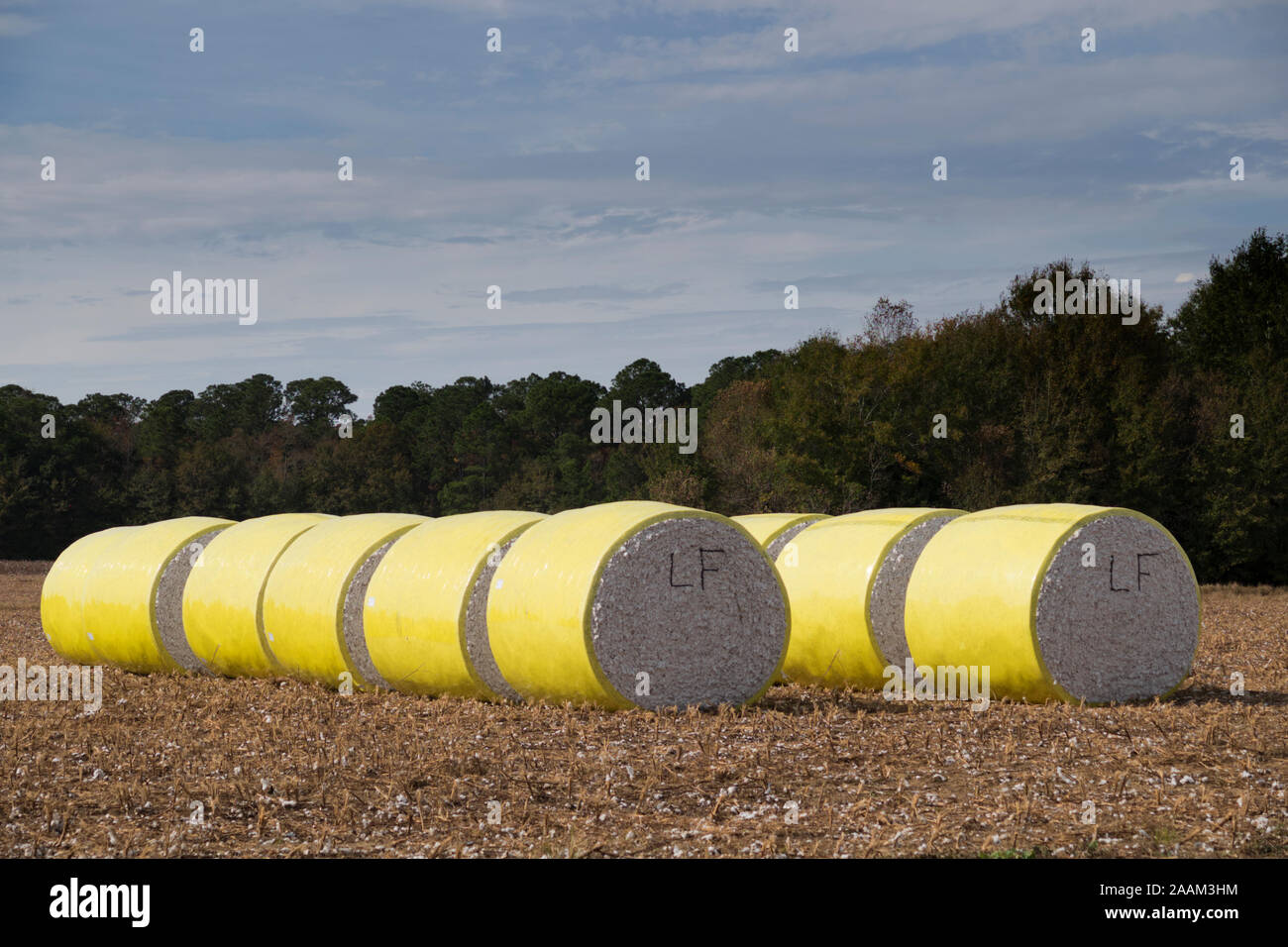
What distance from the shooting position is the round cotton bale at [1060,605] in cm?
1361

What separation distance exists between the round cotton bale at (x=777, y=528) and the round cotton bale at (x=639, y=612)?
3678mm

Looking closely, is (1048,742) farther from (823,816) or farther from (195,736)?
(195,736)

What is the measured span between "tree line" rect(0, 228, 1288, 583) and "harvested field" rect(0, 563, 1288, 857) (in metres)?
28.5

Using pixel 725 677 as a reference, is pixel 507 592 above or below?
above

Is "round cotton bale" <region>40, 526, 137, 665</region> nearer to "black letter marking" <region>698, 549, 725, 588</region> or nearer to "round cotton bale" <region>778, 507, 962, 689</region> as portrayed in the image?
"black letter marking" <region>698, 549, 725, 588</region>

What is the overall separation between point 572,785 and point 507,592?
12.1 feet

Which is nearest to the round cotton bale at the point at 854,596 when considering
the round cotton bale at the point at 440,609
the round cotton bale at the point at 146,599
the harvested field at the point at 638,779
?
the harvested field at the point at 638,779

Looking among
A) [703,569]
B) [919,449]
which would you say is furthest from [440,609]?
[919,449]

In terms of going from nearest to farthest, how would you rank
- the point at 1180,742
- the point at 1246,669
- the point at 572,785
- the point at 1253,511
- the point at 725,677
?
the point at 572,785, the point at 1180,742, the point at 725,677, the point at 1246,669, the point at 1253,511

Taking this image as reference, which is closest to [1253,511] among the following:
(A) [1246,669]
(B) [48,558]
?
(A) [1246,669]

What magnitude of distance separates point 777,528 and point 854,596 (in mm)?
2529

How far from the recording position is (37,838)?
8.44 metres

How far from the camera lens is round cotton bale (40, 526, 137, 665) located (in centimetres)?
1811

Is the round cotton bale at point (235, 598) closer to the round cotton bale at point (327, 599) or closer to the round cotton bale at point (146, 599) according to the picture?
the round cotton bale at point (327, 599)
